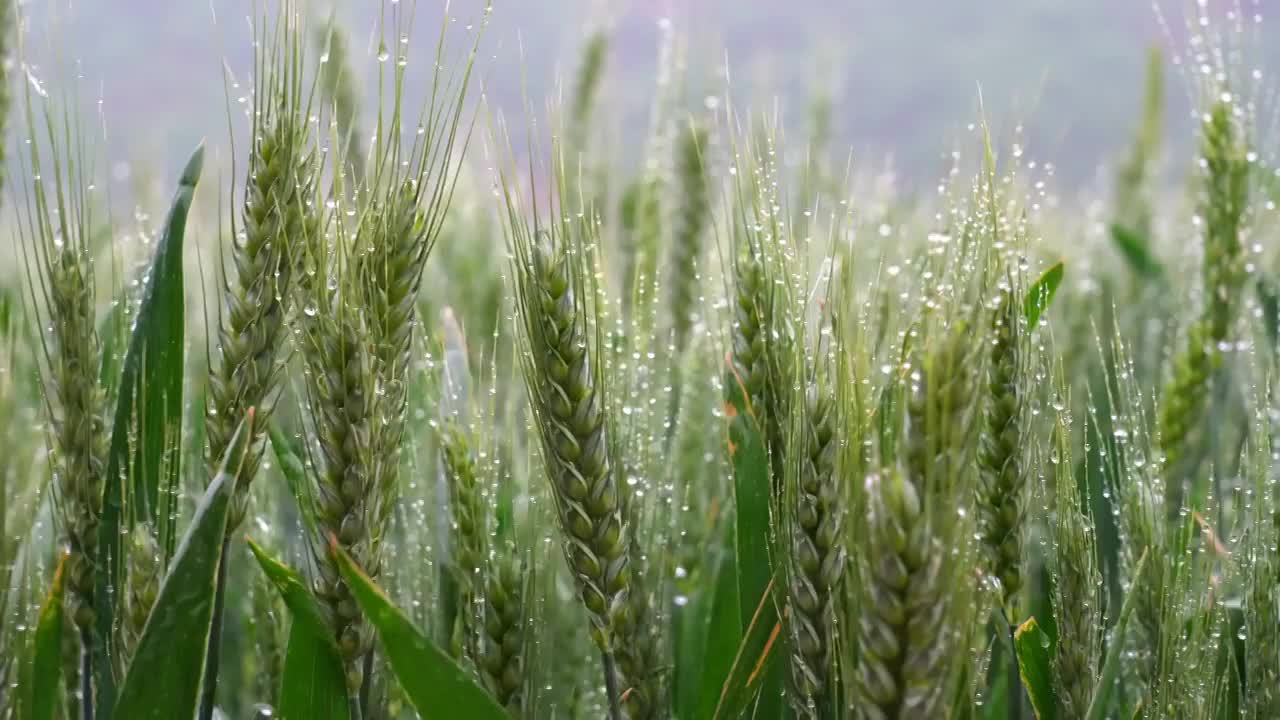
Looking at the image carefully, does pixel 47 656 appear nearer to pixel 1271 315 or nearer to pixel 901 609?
pixel 901 609

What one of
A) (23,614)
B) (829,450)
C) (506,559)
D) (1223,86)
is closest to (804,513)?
(829,450)

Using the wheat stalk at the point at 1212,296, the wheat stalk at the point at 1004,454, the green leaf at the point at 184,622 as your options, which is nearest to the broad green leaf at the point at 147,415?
the green leaf at the point at 184,622

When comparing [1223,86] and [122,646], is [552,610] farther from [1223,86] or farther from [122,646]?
[1223,86]

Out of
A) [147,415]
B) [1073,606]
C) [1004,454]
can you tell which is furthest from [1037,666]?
[147,415]

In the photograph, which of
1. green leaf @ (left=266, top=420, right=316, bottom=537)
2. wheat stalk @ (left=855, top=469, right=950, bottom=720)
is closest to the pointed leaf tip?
green leaf @ (left=266, top=420, right=316, bottom=537)

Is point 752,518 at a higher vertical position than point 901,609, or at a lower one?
higher
